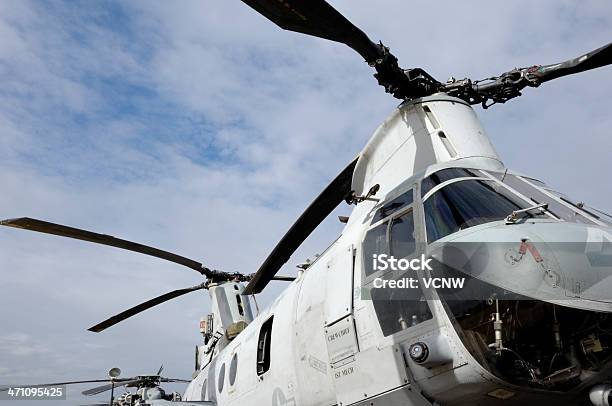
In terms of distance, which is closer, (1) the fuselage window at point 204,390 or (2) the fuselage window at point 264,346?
(2) the fuselage window at point 264,346

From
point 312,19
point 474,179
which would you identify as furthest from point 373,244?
point 312,19

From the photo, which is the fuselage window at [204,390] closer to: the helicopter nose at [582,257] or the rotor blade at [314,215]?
the rotor blade at [314,215]

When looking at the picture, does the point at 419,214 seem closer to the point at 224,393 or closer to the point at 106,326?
the point at 224,393

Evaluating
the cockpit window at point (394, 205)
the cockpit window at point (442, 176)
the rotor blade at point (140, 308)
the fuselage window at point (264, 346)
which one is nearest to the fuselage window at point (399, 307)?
the cockpit window at point (394, 205)

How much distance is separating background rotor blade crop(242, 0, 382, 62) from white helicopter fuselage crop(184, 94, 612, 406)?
136 cm

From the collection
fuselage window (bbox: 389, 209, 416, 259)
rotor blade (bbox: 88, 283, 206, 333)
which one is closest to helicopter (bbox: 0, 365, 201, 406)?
rotor blade (bbox: 88, 283, 206, 333)

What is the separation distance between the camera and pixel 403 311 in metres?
3.96

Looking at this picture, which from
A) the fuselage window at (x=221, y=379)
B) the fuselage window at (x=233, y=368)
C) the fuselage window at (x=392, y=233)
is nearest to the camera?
the fuselage window at (x=392, y=233)

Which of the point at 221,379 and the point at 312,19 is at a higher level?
the point at 312,19

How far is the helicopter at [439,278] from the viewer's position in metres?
3.39

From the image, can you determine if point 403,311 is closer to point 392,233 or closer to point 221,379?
point 392,233

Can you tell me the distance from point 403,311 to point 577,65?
10.8 ft

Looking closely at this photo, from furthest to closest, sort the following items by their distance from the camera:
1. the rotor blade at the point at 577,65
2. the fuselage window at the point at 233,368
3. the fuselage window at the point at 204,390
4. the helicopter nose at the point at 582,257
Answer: the fuselage window at the point at 204,390
the fuselage window at the point at 233,368
the rotor blade at the point at 577,65
the helicopter nose at the point at 582,257

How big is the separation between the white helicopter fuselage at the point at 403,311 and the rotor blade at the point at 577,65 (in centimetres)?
85
